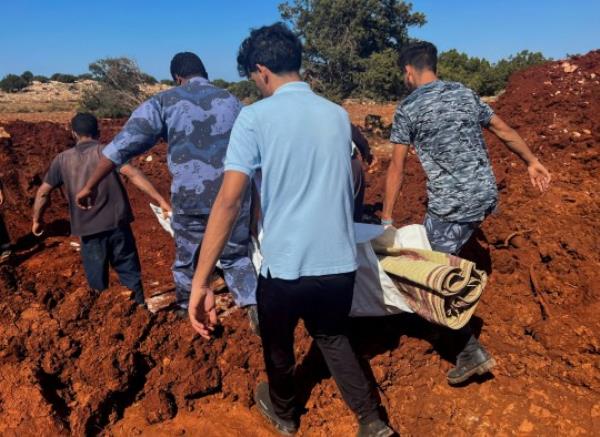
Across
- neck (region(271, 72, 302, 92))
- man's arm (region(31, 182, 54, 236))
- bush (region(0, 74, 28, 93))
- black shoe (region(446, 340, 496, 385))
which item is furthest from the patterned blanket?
bush (region(0, 74, 28, 93))

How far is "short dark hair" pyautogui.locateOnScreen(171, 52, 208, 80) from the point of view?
338 centimetres

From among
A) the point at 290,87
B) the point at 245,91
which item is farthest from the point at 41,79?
the point at 290,87

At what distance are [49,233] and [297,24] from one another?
23.1m

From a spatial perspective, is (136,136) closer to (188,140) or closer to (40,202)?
(188,140)

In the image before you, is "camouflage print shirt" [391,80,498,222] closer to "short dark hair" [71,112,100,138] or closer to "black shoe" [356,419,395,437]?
"black shoe" [356,419,395,437]

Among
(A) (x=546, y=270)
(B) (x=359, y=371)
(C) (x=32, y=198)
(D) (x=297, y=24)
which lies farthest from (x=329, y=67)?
(B) (x=359, y=371)

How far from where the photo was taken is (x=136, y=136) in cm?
316

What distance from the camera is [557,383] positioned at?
3066 millimetres

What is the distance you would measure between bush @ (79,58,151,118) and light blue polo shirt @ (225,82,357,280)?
21328mm

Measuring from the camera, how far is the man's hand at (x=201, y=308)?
2164 mm

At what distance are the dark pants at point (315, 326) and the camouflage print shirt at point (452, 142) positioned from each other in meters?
1.11

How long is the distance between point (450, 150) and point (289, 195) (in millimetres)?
1330

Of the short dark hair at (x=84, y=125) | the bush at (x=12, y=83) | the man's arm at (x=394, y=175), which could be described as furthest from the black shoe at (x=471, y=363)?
the bush at (x=12, y=83)

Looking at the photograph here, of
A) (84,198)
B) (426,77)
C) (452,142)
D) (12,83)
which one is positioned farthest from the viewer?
(12,83)
